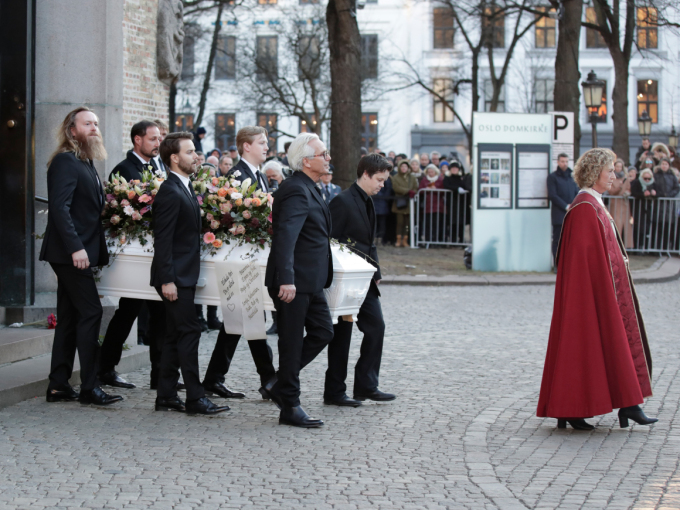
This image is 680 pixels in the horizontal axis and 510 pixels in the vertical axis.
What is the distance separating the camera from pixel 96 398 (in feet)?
22.9

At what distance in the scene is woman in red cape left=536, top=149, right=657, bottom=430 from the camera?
6.23 meters

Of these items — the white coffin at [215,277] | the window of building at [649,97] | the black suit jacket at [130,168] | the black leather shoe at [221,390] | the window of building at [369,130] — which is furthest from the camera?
the window of building at [369,130]

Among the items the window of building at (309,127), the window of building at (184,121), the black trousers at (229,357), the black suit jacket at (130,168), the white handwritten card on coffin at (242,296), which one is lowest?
the black trousers at (229,357)

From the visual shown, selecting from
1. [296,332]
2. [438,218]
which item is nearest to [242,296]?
[296,332]

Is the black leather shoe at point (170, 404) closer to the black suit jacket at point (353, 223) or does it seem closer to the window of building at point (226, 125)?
the black suit jacket at point (353, 223)

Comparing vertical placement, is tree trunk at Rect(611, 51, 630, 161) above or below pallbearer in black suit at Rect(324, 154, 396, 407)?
above

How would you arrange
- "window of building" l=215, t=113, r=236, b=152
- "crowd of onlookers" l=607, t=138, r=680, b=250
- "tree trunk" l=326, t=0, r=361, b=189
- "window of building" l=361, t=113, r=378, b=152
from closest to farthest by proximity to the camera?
"tree trunk" l=326, t=0, r=361, b=189 < "crowd of onlookers" l=607, t=138, r=680, b=250 < "window of building" l=215, t=113, r=236, b=152 < "window of building" l=361, t=113, r=378, b=152

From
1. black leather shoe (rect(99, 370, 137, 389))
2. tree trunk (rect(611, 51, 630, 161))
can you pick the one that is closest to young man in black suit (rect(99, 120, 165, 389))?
black leather shoe (rect(99, 370, 137, 389))

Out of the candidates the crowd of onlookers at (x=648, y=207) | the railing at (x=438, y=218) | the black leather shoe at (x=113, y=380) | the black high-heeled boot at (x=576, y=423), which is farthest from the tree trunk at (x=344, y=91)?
the black high-heeled boot at (x=576, y=423)

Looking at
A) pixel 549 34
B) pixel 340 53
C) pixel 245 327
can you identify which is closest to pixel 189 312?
pixel 245 327

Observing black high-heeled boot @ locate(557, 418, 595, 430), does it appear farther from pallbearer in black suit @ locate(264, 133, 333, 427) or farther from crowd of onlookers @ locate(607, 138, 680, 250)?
crowd of onlookers @ locate(607, 138, 680, 250)

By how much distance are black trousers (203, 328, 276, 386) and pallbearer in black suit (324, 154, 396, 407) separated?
46 centimetres

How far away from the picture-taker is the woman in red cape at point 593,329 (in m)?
6.23

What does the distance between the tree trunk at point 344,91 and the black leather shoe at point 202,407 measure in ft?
41.3
